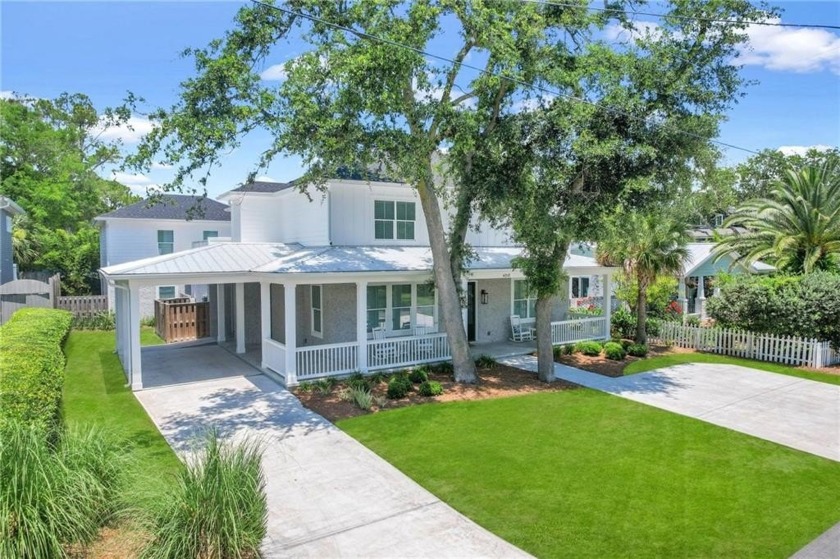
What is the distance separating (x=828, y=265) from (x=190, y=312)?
25437 mm

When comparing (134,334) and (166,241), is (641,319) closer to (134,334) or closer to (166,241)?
(134,334)

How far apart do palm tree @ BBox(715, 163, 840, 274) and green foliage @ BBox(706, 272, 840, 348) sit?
7.95ft

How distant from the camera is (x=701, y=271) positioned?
28.4 m

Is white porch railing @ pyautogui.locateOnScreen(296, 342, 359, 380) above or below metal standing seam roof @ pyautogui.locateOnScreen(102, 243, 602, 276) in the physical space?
below

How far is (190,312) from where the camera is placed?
68.2 feet

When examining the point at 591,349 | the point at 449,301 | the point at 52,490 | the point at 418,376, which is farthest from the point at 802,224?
the point at 52,490

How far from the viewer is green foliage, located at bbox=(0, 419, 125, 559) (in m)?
4.56

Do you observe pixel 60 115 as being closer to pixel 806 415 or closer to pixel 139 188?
pixel 139 188

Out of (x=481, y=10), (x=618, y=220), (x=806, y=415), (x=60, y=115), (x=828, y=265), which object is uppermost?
(x=60, y=115)

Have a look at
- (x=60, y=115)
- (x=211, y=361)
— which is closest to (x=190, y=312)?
(x=211, y=361)

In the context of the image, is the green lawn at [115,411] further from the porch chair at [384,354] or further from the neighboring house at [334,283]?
the porch chair at [384,354]

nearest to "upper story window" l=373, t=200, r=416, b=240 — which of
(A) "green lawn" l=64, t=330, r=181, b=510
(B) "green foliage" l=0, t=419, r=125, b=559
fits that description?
(A) "green lawn" l=64, t=330, r=181, b=510

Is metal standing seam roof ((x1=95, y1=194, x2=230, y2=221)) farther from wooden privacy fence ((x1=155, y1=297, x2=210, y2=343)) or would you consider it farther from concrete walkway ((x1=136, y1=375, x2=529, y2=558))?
concrete walkway ((x1=136, y1=375, x2=529, y2=558))

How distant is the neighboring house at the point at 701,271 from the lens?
87.7 feet
